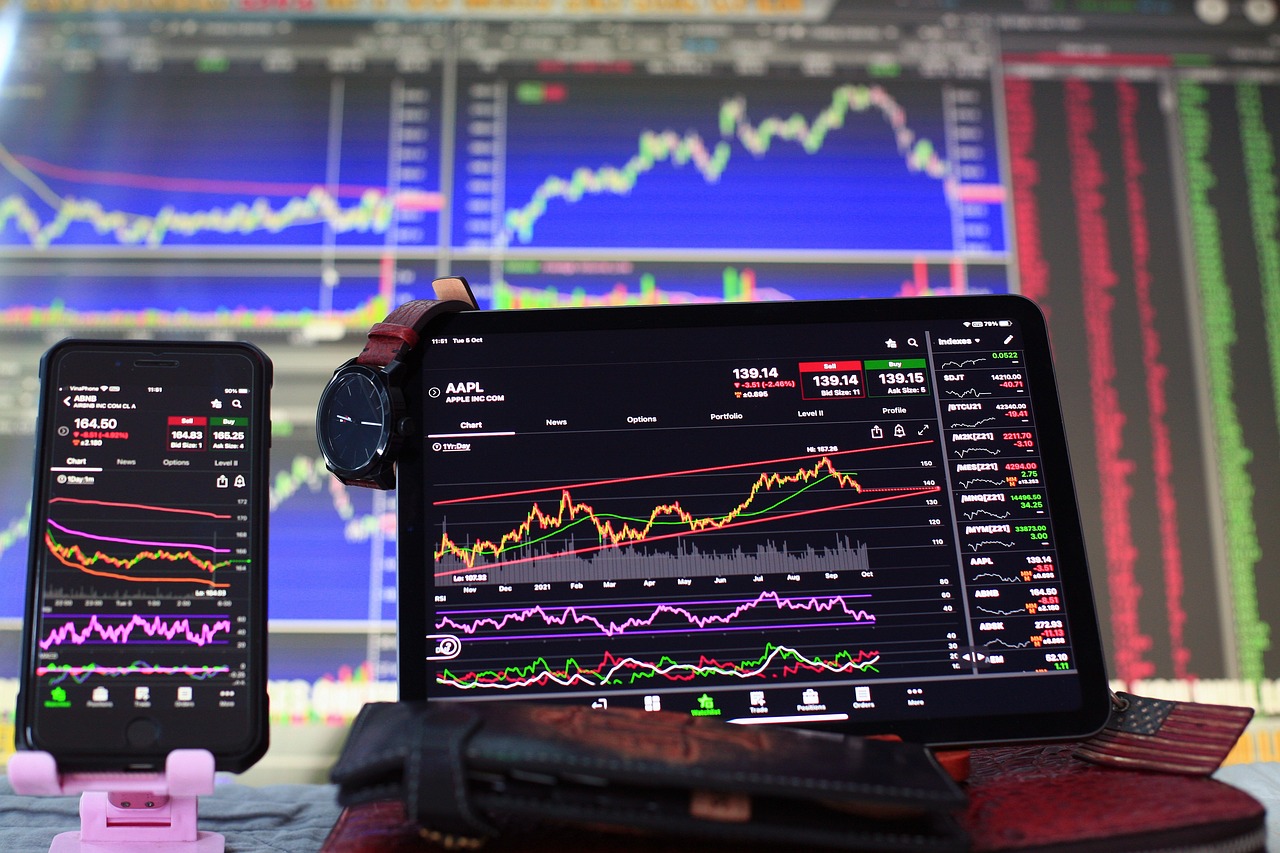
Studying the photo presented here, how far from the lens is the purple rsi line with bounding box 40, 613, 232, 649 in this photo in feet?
2.20

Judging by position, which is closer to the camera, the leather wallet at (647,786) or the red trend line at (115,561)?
the leather wallet at (647,786)

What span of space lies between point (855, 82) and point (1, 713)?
2350 millimetres

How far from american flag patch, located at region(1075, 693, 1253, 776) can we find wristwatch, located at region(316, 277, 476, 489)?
1.94ft

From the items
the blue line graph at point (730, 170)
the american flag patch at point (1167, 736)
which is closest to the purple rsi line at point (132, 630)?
the american flag patch at point (1167, 736)

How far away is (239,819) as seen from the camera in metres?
0.77

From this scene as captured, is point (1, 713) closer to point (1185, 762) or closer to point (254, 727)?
point (254, 727)

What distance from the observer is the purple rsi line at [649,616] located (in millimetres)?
704

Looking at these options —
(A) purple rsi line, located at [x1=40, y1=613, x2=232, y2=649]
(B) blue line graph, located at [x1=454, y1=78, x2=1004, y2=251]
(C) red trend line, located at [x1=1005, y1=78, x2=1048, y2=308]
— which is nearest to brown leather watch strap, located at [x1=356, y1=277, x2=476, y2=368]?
(A) purple rsi line, located at [x1=40, y1=613, x2=232, y2=649]

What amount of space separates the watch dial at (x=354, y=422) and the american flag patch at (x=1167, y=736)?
60cm

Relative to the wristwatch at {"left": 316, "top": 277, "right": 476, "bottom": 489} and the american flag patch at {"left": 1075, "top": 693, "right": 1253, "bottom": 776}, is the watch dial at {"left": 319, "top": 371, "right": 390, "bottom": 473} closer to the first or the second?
the wristwatch at {"left": 316, "top": 277, "right": 476, "bottom": 489}

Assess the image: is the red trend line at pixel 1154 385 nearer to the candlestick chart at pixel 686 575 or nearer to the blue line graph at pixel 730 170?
the blue line graph at pixel 730 170

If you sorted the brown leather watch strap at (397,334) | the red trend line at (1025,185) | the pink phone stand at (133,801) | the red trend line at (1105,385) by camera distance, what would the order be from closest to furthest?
the pink phone stand at (133,801) → the brown leather watch strap at (397,334) → the red trend line at (1105,385) → the red trend line at (1025,185)

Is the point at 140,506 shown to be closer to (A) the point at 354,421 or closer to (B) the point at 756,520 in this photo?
(A) the point at 354,421

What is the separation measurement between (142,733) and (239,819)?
16cm
